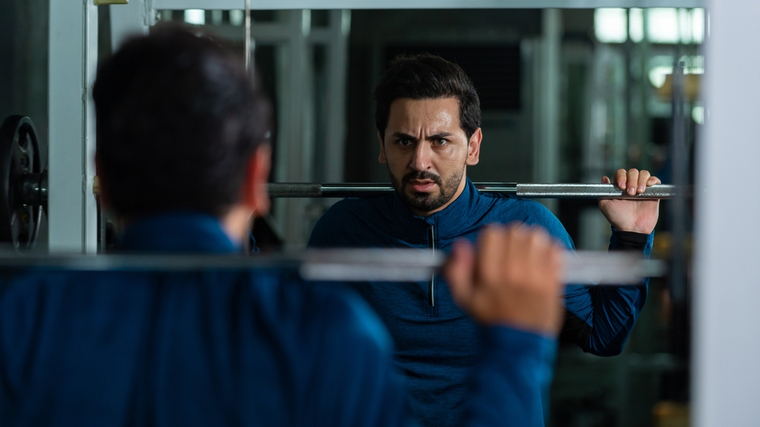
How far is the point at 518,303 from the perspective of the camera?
0.46m

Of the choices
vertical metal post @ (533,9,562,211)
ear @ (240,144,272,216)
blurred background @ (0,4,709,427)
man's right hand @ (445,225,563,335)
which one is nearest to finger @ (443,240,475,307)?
man's right hand @ (445,225,563,335)

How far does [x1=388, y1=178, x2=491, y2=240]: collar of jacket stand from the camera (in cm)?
126

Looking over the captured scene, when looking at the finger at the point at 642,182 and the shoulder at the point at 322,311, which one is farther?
the finger at the point at 642,182

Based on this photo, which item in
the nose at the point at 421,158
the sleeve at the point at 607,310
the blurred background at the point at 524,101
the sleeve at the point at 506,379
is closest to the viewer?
the sleeve at the point at 506,379

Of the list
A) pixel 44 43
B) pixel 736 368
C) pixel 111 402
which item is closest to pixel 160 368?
pixel 111 402

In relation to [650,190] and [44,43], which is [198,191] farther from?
[44,43]

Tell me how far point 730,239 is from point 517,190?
25.2 inches

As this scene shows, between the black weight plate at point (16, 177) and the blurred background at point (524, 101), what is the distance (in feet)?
6.21

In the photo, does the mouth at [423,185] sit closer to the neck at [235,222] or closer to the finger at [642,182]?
the finger at [642,182]

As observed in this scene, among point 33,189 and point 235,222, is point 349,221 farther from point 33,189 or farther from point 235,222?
point 235,222

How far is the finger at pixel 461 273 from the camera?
0.47 metres

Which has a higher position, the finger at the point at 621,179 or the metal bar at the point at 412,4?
the metal bar at the point at 412,4

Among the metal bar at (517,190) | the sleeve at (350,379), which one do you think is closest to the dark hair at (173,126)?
the sleeve at (350,379)

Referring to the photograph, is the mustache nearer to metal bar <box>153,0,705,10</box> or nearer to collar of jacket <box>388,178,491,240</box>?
collar of jacket <box>388,178,491,240</box>
